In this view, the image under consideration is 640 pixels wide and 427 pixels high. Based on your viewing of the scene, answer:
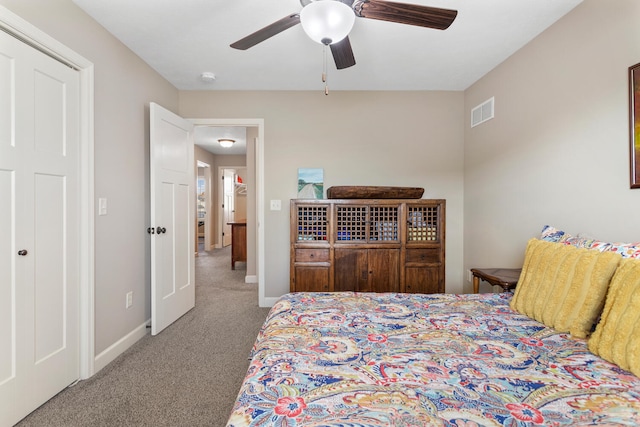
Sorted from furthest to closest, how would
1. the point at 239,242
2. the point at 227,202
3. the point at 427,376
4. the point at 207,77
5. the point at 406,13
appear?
the point at 227,202, the point at 239,242, the point at 207,77, the point at 406,13, the point at 427,376

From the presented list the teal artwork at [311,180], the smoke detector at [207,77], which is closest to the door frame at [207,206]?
the smoke detector at [207,77]

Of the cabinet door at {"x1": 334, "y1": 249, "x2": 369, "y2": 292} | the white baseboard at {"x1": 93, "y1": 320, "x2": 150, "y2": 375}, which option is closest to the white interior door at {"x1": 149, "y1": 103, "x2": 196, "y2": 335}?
the white baseboard at {"x1": 93, "y1": 320, "x2": 150, "y2": 375}

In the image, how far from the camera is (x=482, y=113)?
10.00 ft

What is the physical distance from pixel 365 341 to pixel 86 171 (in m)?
2.09

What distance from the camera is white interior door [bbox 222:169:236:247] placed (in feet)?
26.9

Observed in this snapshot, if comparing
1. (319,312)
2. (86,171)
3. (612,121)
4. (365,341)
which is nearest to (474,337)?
(365,341)

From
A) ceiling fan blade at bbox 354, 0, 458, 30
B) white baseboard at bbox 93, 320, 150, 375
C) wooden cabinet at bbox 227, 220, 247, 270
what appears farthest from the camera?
wooden cabinet at bbox 227, 220, 247, 270

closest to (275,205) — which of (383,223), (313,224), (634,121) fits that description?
(313,224)

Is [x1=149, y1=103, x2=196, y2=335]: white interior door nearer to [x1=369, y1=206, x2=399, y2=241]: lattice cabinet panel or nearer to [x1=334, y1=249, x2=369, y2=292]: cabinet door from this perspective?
[x1=334, y1=249, x2=369, y2=292]: cabinet door

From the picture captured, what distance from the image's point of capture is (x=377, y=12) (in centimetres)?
149

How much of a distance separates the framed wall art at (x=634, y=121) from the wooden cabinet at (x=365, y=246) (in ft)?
4.59

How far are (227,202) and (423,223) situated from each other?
6.59m

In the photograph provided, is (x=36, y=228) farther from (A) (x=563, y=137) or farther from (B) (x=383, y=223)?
(A) (x=563, y=137)

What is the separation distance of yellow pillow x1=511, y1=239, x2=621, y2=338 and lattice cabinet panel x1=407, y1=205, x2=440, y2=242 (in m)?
1.27
